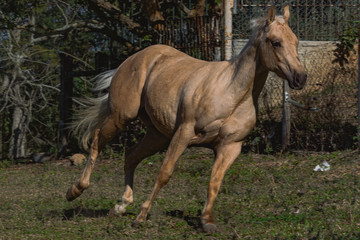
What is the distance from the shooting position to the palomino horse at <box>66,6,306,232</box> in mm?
5121

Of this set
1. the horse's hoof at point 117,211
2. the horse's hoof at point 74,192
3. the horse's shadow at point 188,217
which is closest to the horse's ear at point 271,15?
the horse's shadow at point 188,217

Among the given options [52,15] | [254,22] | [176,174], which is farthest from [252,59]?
[52,15]

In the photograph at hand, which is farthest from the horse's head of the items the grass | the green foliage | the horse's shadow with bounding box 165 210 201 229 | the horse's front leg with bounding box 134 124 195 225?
the green foliage

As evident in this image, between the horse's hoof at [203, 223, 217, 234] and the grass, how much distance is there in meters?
0.05

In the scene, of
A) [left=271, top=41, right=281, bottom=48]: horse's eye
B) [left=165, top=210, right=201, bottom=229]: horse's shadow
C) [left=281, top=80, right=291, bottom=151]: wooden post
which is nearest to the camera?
[left=271, top=41, right=281, bottom=48]: horse's eye

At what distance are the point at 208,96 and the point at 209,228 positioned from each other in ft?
3.94

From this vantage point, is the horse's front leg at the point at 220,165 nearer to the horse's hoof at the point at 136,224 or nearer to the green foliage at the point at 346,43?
the horse's hoof at the point at 136,224

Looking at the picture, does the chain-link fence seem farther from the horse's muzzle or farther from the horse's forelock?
the horse's muzzle

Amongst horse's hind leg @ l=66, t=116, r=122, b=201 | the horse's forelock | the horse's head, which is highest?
the horse's forelock

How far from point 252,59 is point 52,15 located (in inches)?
671

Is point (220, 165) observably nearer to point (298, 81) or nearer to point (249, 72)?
point (249, 72)

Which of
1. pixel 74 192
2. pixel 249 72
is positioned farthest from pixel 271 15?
pixel 74 192

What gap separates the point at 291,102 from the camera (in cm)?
939

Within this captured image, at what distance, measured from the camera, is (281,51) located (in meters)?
5.01
